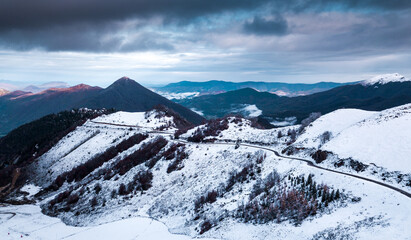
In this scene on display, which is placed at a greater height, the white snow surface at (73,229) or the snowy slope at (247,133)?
the snowy slope at (247,133)

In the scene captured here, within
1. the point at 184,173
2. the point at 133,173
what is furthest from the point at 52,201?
the point at 184,173

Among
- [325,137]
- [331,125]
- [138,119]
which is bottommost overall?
[138,119]

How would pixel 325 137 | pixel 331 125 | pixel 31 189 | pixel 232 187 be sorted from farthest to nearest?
pixel 31 189 → pixel 331 125 → pixel 325 137 → pixel 232 187

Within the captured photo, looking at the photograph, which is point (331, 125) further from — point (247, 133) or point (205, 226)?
point (205, 226)

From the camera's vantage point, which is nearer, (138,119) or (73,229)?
(73,229)

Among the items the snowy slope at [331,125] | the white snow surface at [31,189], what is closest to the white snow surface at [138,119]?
the white snow surface at [31,189]

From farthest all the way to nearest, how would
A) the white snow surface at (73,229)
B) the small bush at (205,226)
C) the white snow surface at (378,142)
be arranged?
the white snow surface at (73,229) < the white snow surface at (378,142) < the small bush at (205,226)

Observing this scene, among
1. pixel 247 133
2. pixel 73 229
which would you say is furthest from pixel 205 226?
pixel 247 133

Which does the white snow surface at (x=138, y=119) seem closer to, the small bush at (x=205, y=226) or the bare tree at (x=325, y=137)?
the bare tree at (x=325, y=137)

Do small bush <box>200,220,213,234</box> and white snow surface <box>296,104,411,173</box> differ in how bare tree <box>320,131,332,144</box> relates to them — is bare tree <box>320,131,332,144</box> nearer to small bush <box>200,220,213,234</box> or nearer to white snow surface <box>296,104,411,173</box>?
white snow surface <box>296,104,411,173</box>
